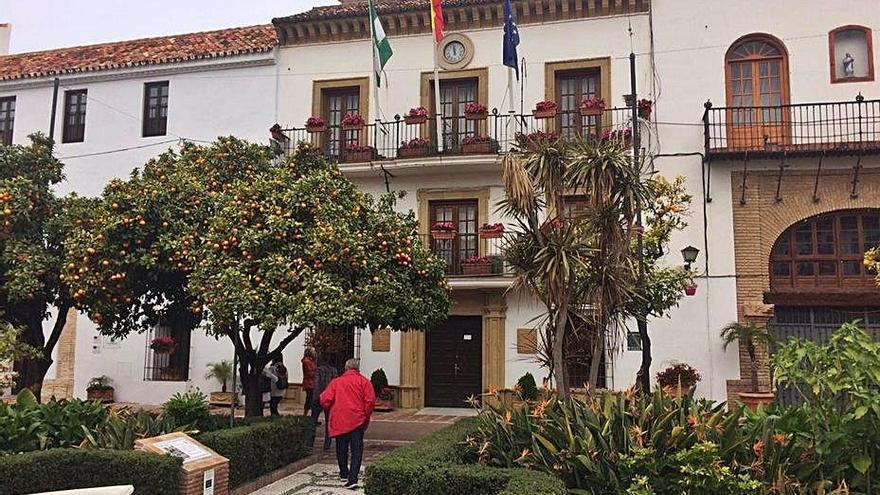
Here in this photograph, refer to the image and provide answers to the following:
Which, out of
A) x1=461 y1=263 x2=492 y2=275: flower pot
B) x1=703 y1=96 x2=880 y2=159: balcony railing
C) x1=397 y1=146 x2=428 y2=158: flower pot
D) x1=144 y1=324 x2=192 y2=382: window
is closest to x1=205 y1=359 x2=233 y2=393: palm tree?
x1=144 y1=324 x2=192 y2=382: window

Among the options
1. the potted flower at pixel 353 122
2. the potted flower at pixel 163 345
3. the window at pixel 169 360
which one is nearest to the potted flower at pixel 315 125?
the potted flower at pixel 353 122

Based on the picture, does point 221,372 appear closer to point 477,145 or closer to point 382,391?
point 382,391

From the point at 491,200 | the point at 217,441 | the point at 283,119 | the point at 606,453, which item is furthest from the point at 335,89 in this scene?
the point at 606,453

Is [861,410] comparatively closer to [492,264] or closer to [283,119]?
[492,264]

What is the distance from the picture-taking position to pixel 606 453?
673cm

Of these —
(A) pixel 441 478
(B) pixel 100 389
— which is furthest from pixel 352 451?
(B) pixel 100 389

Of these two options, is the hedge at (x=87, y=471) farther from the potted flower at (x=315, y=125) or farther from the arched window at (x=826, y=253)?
the arched window at (x=826, y=253)

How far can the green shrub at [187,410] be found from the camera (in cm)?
945

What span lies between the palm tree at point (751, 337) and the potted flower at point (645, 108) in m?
4.84

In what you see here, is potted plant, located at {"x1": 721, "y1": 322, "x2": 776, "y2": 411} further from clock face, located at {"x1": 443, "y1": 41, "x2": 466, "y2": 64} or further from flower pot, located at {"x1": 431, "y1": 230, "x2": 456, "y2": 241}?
clock face, located at {"x1": 443, "y1": 41, "x2": 466, "y2": 64}

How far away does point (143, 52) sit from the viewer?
64.8ft

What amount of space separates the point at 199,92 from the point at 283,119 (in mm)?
2425

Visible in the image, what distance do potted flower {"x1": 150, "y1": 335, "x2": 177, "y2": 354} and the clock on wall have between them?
960cm

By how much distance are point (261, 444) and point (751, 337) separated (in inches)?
401
